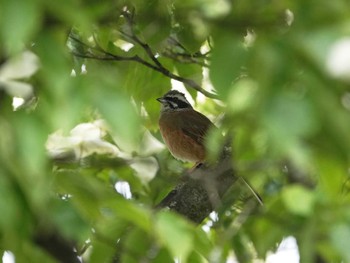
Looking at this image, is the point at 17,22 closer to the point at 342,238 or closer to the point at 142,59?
the point at 342,238

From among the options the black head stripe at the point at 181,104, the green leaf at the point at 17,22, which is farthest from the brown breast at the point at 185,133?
the green leaf at the point at 17,22

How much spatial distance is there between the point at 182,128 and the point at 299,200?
5.27 m

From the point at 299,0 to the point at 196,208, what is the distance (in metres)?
2.65

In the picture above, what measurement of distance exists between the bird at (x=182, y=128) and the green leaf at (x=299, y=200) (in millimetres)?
4504

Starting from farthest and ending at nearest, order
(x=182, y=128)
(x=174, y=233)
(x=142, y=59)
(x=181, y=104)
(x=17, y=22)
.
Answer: (x=181, y=104), (x=182, y=128), (x=142, y=59), (x=174, y=233), (x=17, y=22)

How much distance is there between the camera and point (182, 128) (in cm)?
703

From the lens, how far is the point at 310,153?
4.86ft

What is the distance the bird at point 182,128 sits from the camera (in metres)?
6.61

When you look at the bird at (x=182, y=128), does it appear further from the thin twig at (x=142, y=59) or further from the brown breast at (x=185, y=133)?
the thin twig at (x=142, y=59)

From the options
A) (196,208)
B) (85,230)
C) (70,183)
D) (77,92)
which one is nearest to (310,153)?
(77,92)

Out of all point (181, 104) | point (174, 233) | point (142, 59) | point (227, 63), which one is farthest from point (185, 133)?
point (227, 63)

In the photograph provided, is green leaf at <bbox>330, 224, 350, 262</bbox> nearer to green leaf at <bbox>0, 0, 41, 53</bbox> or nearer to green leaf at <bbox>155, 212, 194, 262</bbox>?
green leaf at <bbox>155, 212, 194, 262</bbox>

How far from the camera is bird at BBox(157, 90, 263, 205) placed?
21.7 ft

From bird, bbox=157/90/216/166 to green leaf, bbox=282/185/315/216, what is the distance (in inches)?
179
